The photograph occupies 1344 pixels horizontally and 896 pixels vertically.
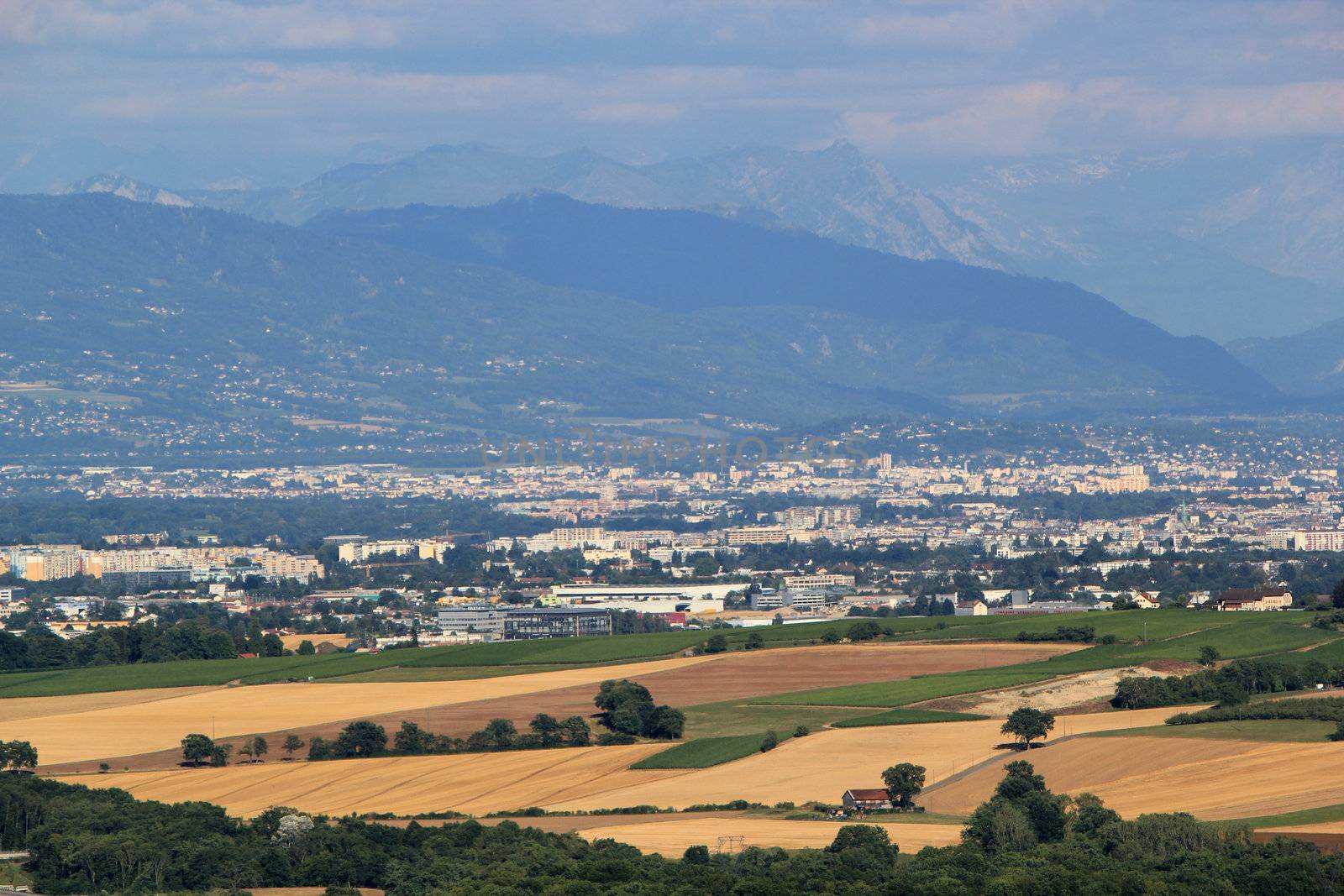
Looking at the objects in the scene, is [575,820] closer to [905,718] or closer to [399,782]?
[399,782]

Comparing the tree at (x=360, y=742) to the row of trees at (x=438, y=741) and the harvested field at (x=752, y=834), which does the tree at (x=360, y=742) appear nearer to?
the row of trees at (x=438, y=741)

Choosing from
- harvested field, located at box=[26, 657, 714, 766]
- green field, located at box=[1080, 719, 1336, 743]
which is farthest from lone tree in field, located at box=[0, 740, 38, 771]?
green field, located at box=[1080, 719, 1336, 743]

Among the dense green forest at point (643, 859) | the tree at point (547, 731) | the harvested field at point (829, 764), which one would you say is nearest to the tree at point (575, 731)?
the tree at point (547, 731)

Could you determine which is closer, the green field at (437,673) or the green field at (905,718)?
the green field at (905,718)

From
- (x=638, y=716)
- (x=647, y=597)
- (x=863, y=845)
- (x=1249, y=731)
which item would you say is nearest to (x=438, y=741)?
(x=638, y=716)

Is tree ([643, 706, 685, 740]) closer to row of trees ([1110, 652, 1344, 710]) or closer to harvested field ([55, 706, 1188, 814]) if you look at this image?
harvested field ([55, 706, 1188, 814])

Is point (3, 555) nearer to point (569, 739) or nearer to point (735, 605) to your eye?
point (735, 605)
